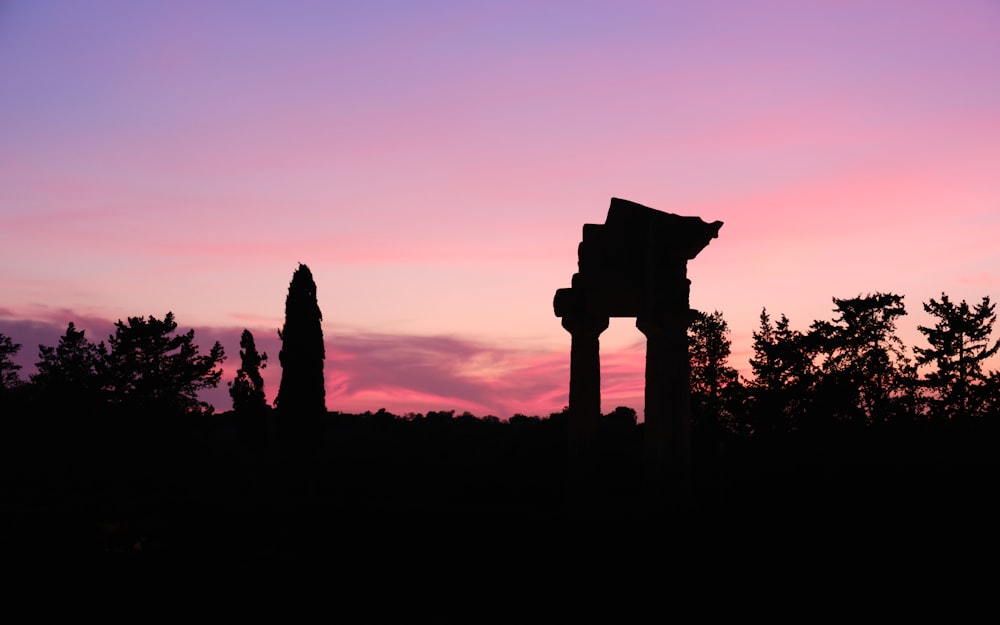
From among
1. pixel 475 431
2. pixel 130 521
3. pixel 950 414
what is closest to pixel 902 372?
pixel 950 414

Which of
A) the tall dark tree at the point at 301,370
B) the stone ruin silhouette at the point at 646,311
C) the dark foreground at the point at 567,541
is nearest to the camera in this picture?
the dark foreground at the point at 567,541

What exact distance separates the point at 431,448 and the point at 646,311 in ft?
89.7

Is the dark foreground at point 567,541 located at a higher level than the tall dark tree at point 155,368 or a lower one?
lower

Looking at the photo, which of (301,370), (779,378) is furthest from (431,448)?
(779,378)

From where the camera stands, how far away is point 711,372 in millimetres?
62281

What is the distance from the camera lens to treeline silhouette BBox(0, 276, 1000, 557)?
21.1 metres

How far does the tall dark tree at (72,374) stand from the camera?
5547 cm

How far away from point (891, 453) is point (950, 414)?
81.5ft

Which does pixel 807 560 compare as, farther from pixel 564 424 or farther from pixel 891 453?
pixel 564 424

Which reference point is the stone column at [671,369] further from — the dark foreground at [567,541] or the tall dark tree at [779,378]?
the tall dark tree at [779,378]

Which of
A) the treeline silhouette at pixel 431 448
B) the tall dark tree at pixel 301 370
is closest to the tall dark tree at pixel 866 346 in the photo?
the treeline silhouette at pixel 431 448

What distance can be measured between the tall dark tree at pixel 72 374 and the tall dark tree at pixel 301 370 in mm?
11703

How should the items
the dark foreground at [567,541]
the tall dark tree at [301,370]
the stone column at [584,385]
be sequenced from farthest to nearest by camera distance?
the tall dark tree at [301,370] < the stone column at [584,385] < the dark foreground at [567,541]

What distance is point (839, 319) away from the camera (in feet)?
196
